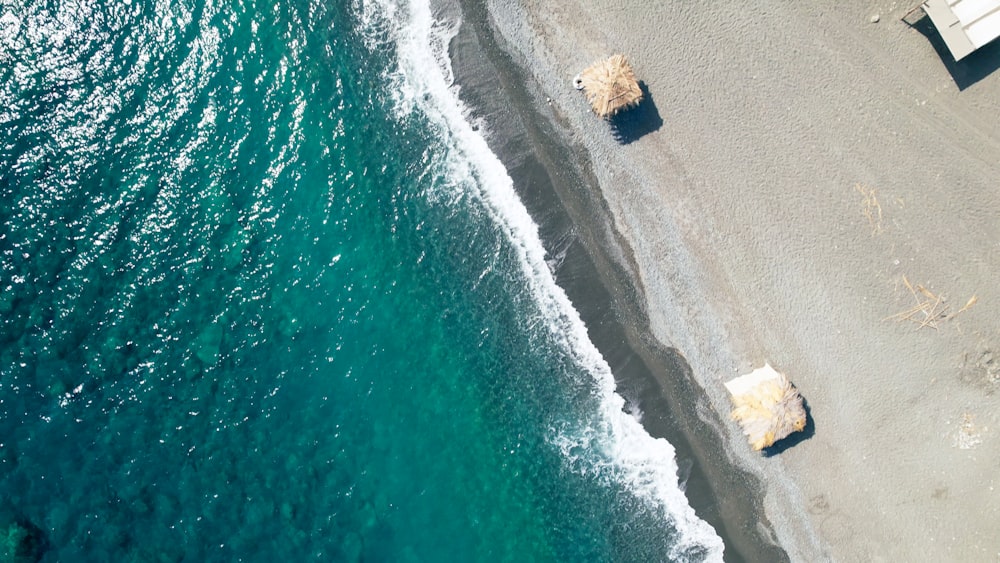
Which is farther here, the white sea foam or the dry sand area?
the white sea foam

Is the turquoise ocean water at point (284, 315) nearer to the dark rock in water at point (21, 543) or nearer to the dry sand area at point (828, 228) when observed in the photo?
the dark rock in water at point (21, 543)

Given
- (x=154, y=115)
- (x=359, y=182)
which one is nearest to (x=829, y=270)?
(x=359, y=182)

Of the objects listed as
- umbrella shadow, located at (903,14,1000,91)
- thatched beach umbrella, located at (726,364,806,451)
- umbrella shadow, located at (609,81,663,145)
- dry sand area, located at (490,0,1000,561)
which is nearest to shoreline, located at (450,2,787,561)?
dry sand area, located at (490,0,1000,561)

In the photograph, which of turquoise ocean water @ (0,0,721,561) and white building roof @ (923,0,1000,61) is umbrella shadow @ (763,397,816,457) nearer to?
turquoise ocean water @ (0,0,721,561)

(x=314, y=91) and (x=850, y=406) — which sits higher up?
(x=314, y=91)

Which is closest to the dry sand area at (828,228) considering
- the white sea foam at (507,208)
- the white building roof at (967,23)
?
the white building roof at (967,23)

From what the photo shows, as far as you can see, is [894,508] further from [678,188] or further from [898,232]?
[678,188]


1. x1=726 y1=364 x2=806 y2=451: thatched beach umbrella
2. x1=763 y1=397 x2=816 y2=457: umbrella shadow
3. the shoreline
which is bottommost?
x1=763 y1=397 x2=816 y2=457: umbrella shadow
